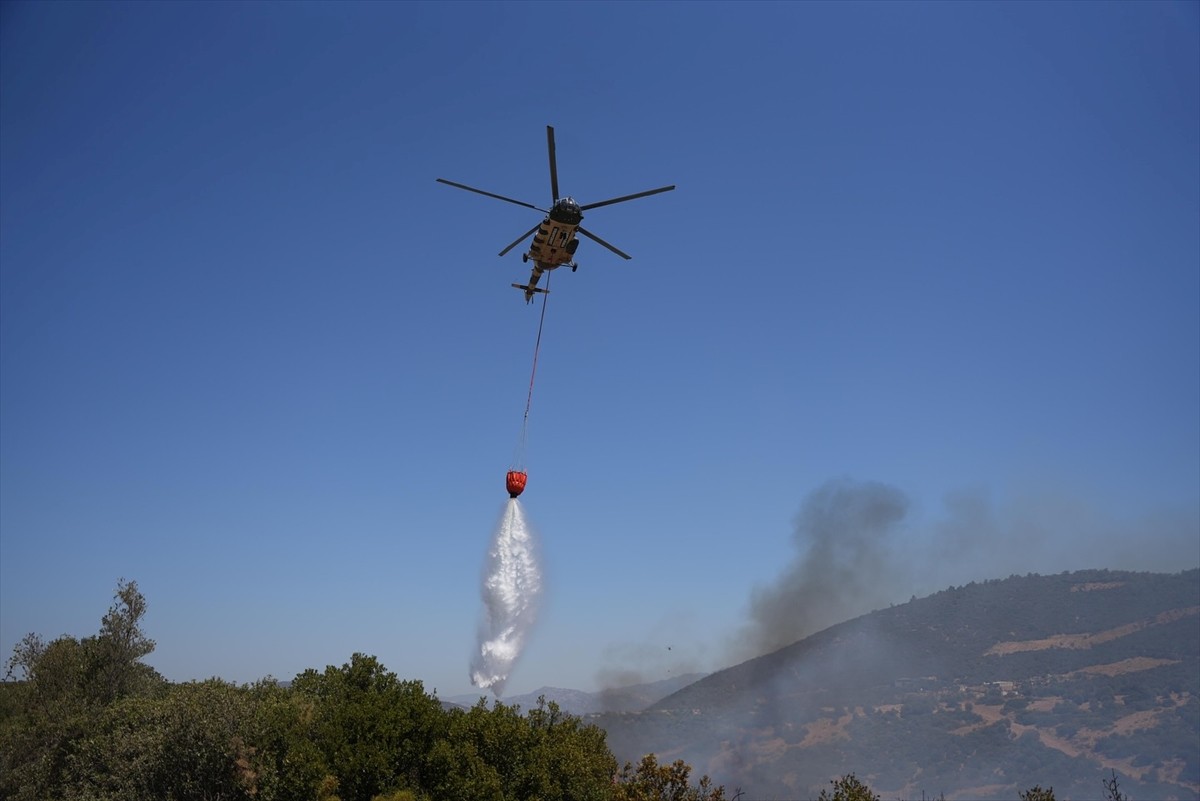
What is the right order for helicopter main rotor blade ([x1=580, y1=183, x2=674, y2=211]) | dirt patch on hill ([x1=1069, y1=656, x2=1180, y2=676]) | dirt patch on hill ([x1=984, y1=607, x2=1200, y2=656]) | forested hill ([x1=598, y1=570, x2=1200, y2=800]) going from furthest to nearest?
dirt patch on hill ([x1=984, y1=607, x2=1200, y2=656]), dirt patch on hill ([x1=1069, y1=656, x2=1180, y2=676]), forested hill ([x1=598, y1=570, x2=1200, y2=800]), helicopter main rotor blade ([x1=580, y1=183, x2=674, y2=211])

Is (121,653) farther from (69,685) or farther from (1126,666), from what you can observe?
(1126,666)

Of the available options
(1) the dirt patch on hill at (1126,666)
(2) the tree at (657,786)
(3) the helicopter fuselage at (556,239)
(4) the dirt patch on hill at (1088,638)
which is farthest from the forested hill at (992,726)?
(3) the helicopter fuselage at (556,239)

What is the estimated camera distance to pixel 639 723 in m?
196

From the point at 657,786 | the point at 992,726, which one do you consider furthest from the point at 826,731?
the point at 657,786

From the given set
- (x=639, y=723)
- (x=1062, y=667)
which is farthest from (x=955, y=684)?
(x=639, y=723)

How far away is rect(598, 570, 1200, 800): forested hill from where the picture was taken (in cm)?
13112

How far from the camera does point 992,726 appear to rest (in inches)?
5930

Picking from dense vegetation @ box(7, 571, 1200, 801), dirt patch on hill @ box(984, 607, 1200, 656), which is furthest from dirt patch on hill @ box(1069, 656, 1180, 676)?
dense vegetation @ box(7, 571, 1200, 801)

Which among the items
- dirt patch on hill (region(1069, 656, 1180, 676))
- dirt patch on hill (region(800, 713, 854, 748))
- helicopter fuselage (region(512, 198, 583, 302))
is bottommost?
dirt patch on hill (region(800, 713, 854, 748))

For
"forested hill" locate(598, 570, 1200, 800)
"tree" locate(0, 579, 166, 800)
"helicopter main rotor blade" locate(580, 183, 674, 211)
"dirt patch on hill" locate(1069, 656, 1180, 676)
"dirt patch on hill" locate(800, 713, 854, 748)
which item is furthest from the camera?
"dirt patch on hill" locate(1069, 656, 1180, 676)

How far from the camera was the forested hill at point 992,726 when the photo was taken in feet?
430

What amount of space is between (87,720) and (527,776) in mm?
33499

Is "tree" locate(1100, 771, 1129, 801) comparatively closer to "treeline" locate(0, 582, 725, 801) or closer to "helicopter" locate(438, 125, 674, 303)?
"treeline" locate(0, 582, 725, 801)

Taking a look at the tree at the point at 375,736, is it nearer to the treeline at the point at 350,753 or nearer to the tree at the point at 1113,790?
the treeline at the point at 350,753
